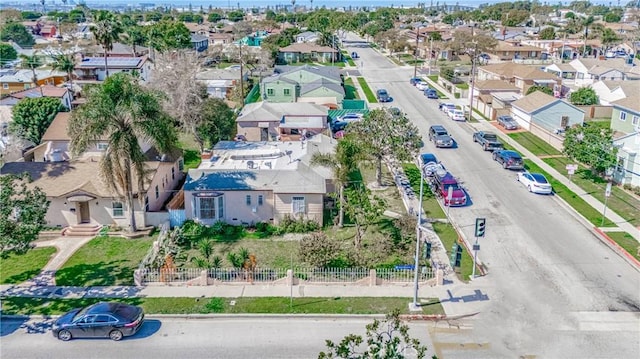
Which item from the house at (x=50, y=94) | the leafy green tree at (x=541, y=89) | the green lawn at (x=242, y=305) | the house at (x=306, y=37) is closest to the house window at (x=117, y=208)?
the green lawn at (x=242, y=305)

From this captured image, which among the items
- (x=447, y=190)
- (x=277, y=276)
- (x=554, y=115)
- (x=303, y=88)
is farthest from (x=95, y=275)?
(x=554, y=115)

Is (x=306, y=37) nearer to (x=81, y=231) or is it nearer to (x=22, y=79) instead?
(x=22, y=79)

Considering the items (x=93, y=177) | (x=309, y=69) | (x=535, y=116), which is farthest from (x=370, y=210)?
(x=309, y=69)

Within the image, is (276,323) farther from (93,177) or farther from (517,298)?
(93,177)

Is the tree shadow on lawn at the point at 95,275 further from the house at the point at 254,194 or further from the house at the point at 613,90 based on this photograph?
the house at the point at 613,90

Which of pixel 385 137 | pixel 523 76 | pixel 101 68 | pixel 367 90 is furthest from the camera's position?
pixel 101 68

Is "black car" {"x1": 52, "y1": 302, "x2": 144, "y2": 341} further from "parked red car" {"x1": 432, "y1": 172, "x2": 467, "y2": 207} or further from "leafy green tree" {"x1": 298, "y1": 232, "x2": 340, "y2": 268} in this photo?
"parked red car" {"x1": 432, "y1": 172, "x2": 467, "y2": 207}
